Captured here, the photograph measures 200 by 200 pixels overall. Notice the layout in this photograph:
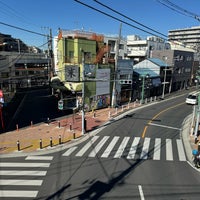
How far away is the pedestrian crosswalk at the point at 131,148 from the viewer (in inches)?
628

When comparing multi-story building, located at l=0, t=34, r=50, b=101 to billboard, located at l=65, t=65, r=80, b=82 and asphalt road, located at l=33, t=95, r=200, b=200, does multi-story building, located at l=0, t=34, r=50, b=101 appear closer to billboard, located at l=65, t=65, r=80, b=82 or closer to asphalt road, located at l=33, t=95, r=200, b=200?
billboard, located at l=65, t=65, r=80, b=82

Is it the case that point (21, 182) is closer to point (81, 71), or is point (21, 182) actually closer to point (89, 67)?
point (81, 71)

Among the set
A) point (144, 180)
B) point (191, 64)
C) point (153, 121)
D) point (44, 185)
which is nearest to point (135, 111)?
point (153, 121)

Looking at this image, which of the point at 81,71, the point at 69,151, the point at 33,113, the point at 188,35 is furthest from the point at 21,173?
the point at 188,35

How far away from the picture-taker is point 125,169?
1377cm

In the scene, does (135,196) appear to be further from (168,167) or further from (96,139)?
(96,139)

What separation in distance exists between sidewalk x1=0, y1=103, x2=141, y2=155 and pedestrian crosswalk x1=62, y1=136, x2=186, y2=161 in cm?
212

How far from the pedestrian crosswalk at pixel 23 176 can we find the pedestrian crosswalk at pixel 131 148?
7.93 ft

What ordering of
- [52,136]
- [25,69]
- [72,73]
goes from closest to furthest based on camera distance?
[52,136], [72,73], [25,69]

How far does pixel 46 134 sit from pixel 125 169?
9651 millimetres

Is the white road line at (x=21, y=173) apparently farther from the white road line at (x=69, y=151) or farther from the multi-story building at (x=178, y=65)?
the multi-story building at (x=178, y=65)

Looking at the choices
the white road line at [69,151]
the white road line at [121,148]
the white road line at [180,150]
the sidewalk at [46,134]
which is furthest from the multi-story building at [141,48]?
the white road line at [69,151]

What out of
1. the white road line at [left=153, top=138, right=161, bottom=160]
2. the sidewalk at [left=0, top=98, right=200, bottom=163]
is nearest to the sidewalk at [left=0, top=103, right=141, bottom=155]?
the sidewalk at [left=0, top=98, right=200, bottom=163]

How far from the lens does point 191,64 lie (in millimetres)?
57375
